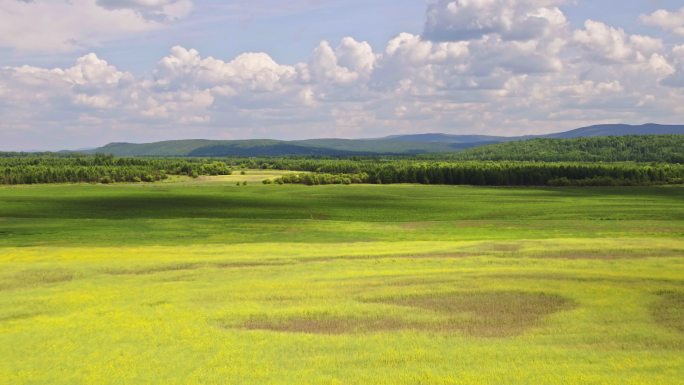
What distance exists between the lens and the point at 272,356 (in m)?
25.0

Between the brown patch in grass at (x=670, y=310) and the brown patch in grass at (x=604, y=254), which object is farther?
the brown patch in grass at (x=604, y=254)

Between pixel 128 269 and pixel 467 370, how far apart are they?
3010 centimetres

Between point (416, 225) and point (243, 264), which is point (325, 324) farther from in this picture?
point (416, 225)

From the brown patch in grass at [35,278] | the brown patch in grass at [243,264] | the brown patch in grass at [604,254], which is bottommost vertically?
the brown patch in grass at [243,264]

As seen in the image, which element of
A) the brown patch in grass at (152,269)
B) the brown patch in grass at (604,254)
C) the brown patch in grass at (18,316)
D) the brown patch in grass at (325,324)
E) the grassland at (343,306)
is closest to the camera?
the grassland at (343,306)

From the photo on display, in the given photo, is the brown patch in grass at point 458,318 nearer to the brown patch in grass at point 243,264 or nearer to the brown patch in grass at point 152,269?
the brown patch in grass at point 243,264

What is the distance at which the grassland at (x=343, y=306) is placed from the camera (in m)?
23.5

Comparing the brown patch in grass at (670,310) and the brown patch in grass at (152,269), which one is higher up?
the brown patch in grass at (670,310)

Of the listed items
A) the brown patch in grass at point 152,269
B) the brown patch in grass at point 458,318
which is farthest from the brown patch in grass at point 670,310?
the brown patch in grass at point 152,269

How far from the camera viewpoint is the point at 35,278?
42.4 m

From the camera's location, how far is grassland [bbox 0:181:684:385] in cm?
2345

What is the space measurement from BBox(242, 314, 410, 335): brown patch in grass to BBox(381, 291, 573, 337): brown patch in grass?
2.33 metres

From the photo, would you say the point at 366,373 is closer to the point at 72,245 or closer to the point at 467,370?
the point at 467,370

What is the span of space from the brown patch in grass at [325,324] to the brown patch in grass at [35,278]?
59.0 ft
